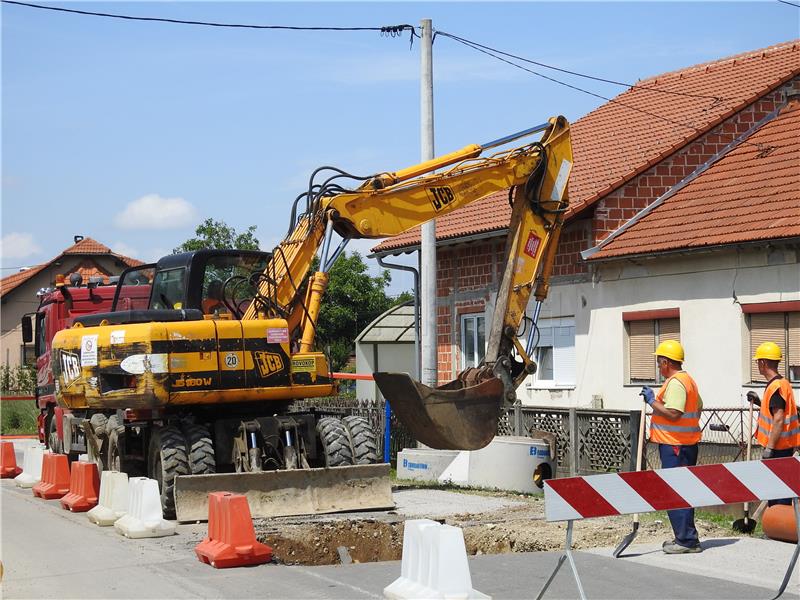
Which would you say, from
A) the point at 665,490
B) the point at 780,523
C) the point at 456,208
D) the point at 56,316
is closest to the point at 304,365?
the point at 456,208

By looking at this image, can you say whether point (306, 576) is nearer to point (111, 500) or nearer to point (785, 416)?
point (111, 500)

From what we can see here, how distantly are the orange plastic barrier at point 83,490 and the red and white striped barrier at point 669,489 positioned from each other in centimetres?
865

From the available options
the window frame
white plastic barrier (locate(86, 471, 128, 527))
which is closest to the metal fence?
the window frame

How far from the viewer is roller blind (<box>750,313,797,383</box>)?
648 inches

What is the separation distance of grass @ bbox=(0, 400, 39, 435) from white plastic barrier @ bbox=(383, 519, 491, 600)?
29.6 meters

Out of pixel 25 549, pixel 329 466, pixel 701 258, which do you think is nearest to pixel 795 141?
pixel 701 258

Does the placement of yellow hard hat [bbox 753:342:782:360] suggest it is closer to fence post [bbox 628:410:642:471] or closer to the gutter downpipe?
fence post [bbox 628:410:642:471]

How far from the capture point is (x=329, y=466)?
14.3 m

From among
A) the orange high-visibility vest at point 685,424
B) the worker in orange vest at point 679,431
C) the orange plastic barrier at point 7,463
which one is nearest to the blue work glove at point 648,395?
the worker in orange vest at point 679,431

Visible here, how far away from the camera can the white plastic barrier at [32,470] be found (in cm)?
1808

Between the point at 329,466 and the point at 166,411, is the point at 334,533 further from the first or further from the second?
the point at 166,411

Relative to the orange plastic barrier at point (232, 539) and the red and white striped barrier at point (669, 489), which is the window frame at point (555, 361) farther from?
the red and white striped barrier at point (669, 489)

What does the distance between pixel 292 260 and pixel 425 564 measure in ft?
22.8

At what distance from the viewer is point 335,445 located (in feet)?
47.2
